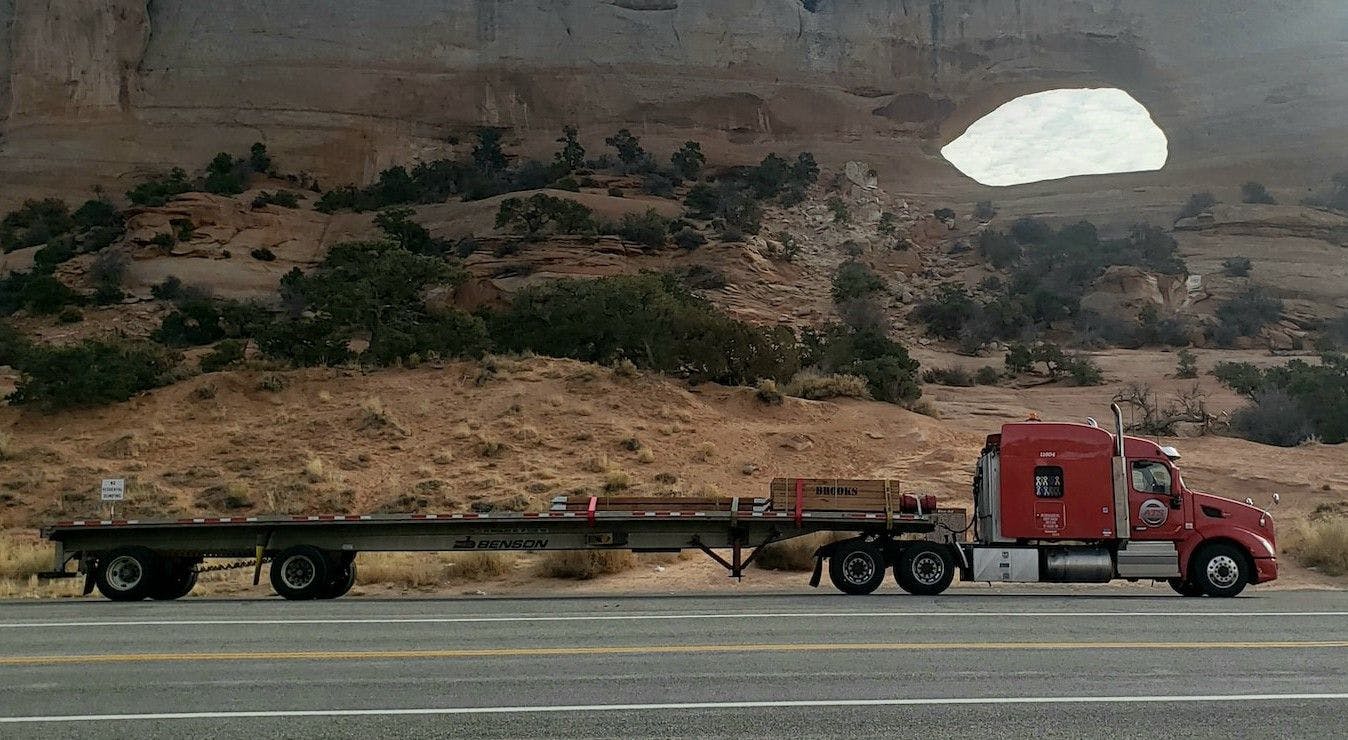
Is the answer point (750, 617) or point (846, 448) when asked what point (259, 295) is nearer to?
point (846, 448)

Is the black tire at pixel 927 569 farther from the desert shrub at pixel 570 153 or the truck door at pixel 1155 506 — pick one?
the desert shrub at pixel 570 153

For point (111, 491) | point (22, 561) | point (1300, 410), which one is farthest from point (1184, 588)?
point (1300, 410)

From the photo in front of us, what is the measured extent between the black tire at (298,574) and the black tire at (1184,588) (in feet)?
39.0

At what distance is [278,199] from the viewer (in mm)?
65312

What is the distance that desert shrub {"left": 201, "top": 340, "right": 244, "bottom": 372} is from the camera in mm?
34562

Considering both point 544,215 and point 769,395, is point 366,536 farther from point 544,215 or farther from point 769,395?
point 544,215

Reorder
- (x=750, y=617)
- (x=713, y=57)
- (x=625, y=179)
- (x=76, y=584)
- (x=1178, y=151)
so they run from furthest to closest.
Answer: (x=713, y=57), (x=1178, y=151), (x=625, y=179), (x=76, y=584), (x=750, y=617)

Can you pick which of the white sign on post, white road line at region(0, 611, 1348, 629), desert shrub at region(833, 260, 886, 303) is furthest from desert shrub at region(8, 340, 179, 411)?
desert shrub at region(833, 260, 886, 303)

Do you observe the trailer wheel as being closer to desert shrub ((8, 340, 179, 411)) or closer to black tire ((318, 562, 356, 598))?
black tire ((318, 562, 356, 598))

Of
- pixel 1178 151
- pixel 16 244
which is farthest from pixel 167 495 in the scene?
pixel 1178 151

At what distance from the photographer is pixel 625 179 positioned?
69.8 m

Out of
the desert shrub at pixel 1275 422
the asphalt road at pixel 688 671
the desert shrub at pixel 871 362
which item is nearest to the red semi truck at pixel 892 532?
the asphalt road at pixel 688 671

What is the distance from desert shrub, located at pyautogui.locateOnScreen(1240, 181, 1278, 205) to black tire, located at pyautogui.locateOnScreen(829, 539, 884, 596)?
2518 inches

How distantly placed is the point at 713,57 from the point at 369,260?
174 ft
